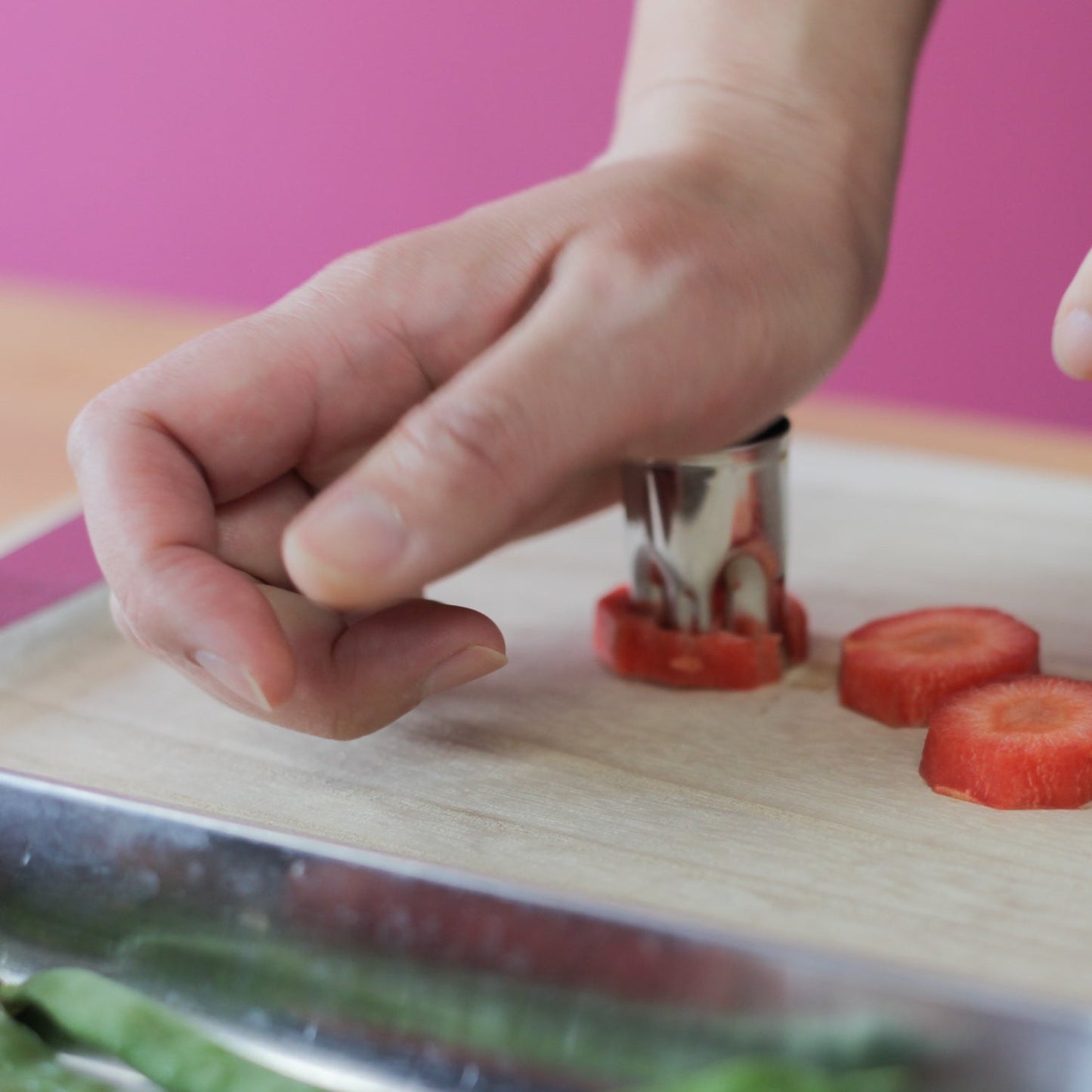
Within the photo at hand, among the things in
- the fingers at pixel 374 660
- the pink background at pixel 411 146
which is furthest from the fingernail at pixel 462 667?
the pink background at pixel 411 146

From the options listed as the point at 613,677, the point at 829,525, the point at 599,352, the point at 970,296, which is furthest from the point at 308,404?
the point at 970,296

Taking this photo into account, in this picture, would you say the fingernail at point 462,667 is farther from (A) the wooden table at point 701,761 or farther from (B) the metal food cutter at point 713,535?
(B) the metal food cutter at point 713,535

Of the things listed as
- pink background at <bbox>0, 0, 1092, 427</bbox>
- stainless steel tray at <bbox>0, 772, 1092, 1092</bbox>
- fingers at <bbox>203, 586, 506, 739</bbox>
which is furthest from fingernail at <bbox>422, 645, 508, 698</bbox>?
pink background at <bbox>0, 0, 1092, 427</bbox>

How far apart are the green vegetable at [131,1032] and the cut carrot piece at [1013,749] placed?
0.43 meters

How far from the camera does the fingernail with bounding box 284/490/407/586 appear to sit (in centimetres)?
78

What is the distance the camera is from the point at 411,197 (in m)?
3.43

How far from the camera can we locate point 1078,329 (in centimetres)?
79

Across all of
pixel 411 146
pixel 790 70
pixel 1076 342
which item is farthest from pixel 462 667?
pixel 411 146

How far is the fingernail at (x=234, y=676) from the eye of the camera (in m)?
0.84

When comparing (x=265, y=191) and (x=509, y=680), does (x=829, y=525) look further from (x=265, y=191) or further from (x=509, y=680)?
(x=265, y=191)

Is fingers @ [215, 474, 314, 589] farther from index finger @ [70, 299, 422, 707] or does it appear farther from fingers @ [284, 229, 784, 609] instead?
fingers @ [284, 229, 784, 609]

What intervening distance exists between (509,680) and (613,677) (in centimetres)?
8

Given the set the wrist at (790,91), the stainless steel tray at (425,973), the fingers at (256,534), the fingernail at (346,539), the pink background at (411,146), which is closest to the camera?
the stainless steel tray at (425,973)

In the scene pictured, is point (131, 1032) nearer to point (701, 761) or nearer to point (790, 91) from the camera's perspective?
point (701, 761)
